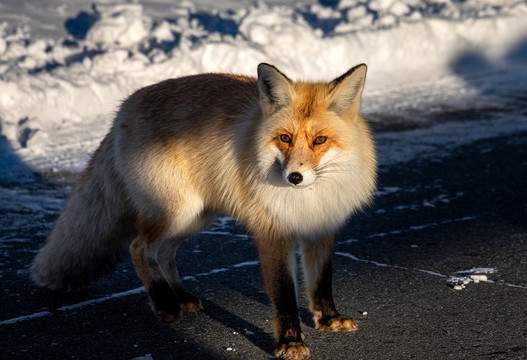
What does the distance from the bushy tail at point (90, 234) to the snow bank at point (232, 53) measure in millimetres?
2515

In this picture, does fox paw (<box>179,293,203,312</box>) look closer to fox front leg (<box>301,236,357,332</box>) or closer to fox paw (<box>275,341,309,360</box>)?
fox front leg (<box>301,236,357,332</box>)

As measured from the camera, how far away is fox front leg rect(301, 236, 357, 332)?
3.52 m

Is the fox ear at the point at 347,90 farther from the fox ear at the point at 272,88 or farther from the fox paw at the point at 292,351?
the fox paw at the point at 292,351

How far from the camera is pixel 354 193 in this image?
3.54 m

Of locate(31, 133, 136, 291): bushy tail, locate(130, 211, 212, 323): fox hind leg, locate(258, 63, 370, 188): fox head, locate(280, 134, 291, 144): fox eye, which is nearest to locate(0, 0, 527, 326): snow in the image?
locate(31, 133, 136, 291): bushy tail

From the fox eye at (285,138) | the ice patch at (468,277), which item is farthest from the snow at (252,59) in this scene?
the fox eye at (285,138)

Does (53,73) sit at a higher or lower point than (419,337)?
higher

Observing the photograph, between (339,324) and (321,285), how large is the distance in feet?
0.82

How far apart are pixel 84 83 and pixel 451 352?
632cm

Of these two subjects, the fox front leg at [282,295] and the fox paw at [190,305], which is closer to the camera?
the fox front leg at [282,295]

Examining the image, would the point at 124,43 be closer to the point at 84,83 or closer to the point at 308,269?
the point at 84,83

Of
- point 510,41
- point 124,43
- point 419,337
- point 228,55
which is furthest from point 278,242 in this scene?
point 510,41

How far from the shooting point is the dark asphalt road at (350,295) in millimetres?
3254

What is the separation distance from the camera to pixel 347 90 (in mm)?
3445
